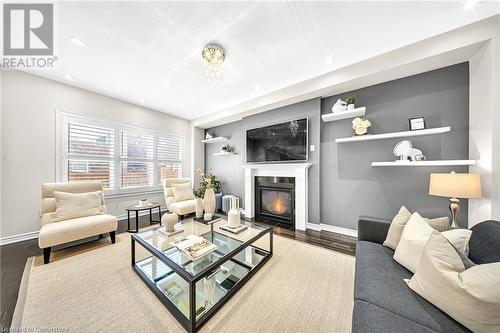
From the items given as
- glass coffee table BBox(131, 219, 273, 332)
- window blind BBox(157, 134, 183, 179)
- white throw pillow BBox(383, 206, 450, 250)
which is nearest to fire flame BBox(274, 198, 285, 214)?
glass coffee table BBox(131, 219, 273, 332)

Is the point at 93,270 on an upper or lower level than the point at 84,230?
lower

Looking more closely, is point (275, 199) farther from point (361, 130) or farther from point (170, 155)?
point (170, 155)

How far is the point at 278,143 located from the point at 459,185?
245 cm

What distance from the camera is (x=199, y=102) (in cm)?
381

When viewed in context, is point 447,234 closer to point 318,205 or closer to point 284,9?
point 318,205

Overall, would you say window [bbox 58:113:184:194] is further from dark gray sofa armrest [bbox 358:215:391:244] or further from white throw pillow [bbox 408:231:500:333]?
white throw pillow [bbox 408:231:500:333]

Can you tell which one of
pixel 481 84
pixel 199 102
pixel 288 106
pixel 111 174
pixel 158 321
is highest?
pixel 199 102

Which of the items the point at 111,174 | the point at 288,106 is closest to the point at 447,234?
the point at 288,106

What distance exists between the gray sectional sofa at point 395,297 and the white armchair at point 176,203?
290 centimetres

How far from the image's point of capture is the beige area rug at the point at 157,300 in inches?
47.8

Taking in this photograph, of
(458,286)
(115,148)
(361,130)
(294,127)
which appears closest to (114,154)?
(115,148)

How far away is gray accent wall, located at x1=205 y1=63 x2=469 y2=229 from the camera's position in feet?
6.97

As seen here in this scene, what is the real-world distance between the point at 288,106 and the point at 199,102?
6.56 ft

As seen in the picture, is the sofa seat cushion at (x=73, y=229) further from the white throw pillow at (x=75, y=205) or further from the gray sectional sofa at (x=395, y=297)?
the gray sectional sofa at (x=395, y=297)
